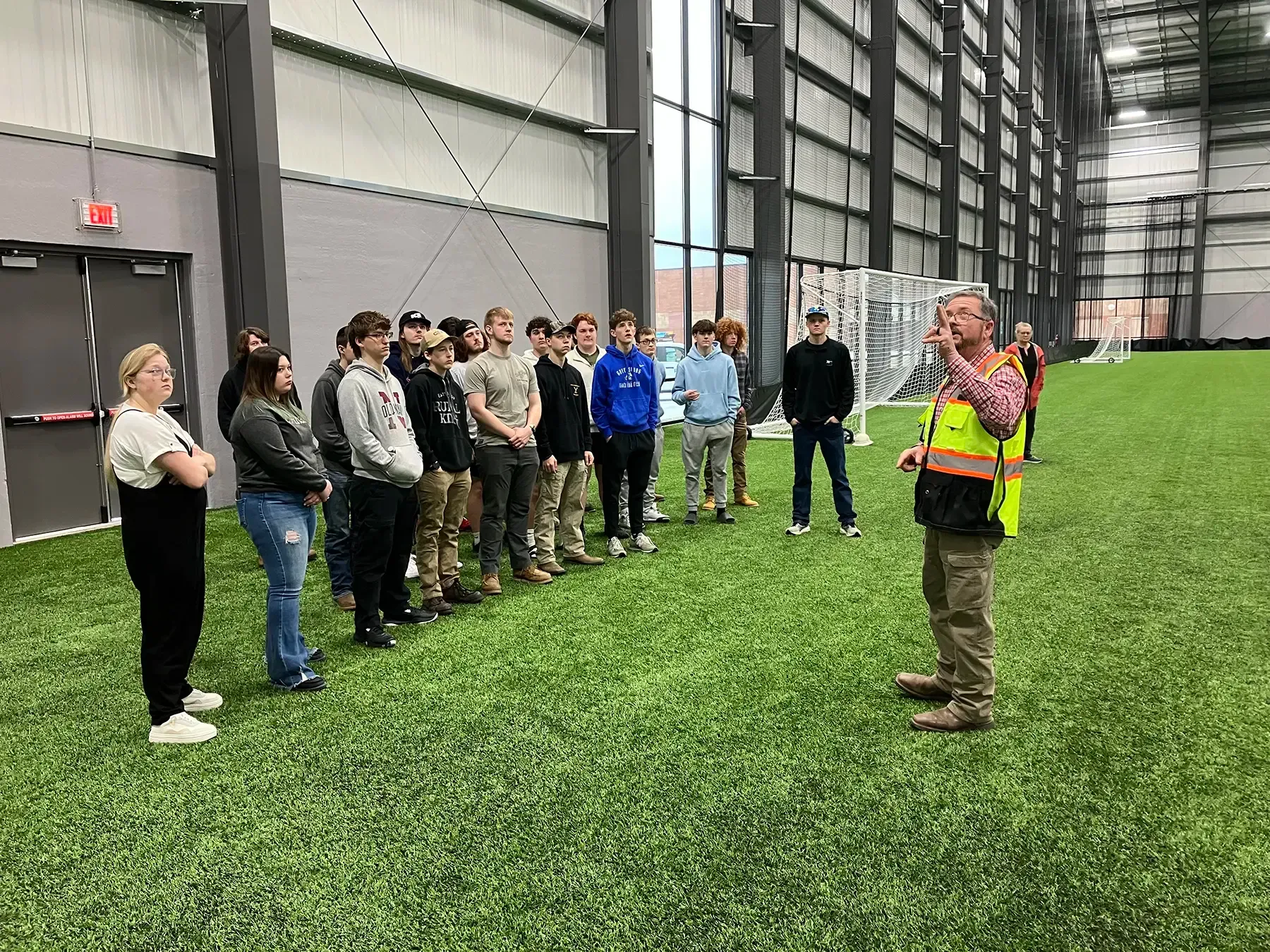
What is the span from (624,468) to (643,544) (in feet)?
2.13

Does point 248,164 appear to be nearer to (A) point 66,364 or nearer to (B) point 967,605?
(A) point 66,364

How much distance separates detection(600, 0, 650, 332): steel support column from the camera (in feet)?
46.1

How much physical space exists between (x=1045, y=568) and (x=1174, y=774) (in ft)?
10.7

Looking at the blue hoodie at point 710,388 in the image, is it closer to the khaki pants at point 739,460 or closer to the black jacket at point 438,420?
the khaki pants at point 739,460

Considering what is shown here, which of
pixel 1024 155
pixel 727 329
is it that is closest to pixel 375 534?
pixel 727 329

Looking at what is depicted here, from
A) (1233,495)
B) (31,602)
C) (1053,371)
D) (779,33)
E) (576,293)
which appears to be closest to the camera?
(31,602)

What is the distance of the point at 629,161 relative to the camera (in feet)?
47.1

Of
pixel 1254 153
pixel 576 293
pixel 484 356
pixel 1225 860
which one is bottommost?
pixel 1225 860

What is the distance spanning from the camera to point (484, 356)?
6.04m

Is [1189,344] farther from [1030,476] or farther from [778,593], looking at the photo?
[778,593]

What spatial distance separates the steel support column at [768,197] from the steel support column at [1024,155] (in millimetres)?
21838

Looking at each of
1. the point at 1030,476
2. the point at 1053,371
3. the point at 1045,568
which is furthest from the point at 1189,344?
the point at 1045,568

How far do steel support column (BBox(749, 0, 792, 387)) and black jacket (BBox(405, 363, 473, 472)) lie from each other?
13.6 meters

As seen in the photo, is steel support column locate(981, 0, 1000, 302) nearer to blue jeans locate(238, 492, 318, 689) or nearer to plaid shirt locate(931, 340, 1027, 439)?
plaid shirt locate(931, 340, 1027, 439)
